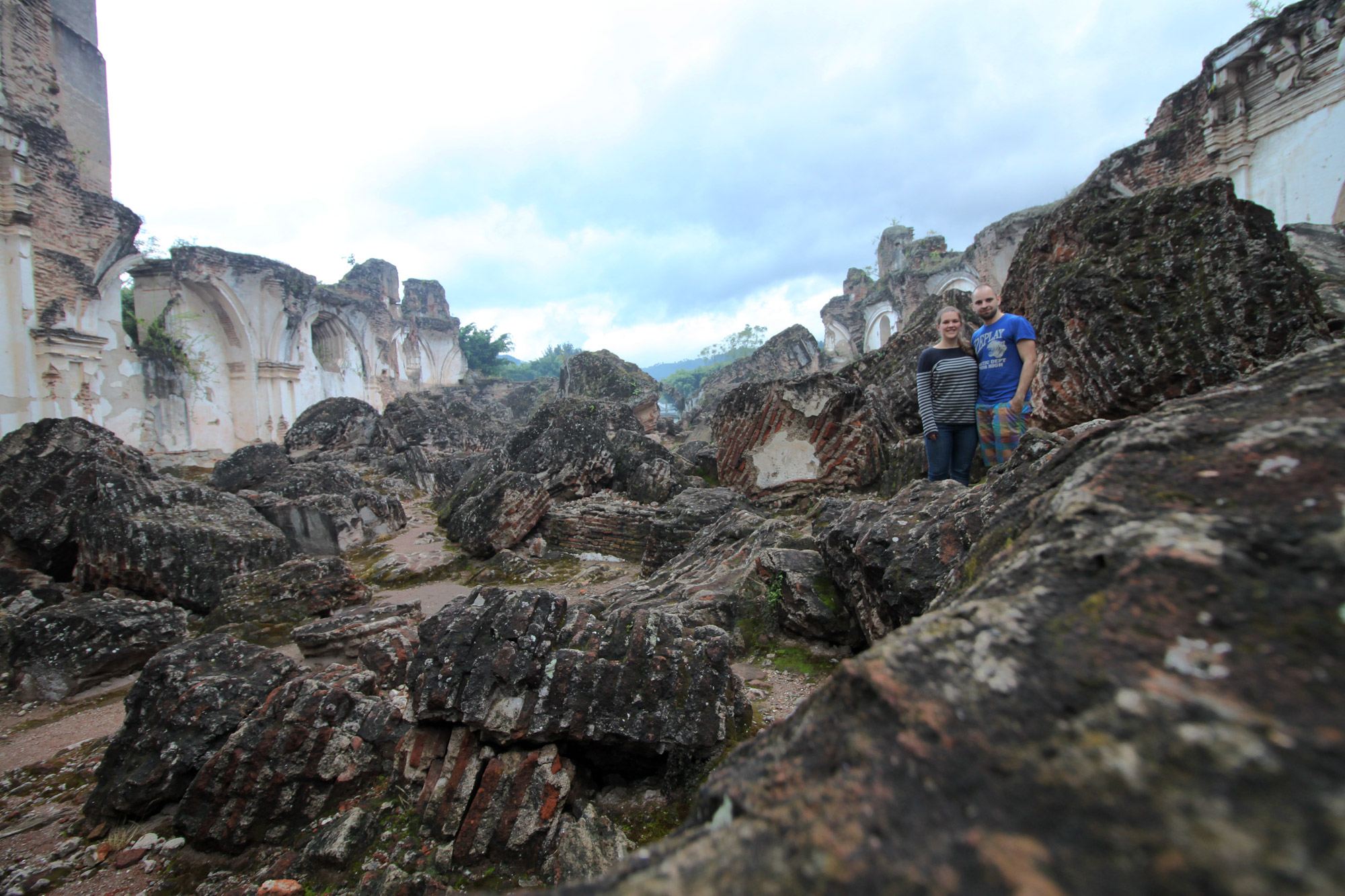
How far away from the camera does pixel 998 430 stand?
11.6ft

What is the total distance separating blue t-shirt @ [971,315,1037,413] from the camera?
344 cm

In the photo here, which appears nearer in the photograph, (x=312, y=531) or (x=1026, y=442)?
(x=1026, y=442)

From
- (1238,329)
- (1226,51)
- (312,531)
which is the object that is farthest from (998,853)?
(1226,51)

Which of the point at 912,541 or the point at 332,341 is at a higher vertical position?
the point at 332,341

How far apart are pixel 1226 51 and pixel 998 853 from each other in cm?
1198

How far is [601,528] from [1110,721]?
533cm

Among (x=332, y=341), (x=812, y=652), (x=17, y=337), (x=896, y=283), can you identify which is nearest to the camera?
(x=812, y=652)

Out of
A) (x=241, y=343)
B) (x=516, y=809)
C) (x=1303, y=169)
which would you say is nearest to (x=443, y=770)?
(x=516, y=809)

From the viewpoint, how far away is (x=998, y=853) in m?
0.57

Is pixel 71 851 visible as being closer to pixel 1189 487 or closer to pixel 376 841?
pixel 376 841

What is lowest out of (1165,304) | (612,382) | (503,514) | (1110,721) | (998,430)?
(503,514)

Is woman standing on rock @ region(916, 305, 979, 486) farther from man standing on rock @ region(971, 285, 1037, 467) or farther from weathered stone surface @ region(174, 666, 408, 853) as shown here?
weathered stone surface @ region(174, 666, 408, 853)

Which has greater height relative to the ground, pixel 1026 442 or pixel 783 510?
pixel 1026 442

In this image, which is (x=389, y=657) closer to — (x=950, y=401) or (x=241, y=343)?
(x=950, y=401)
